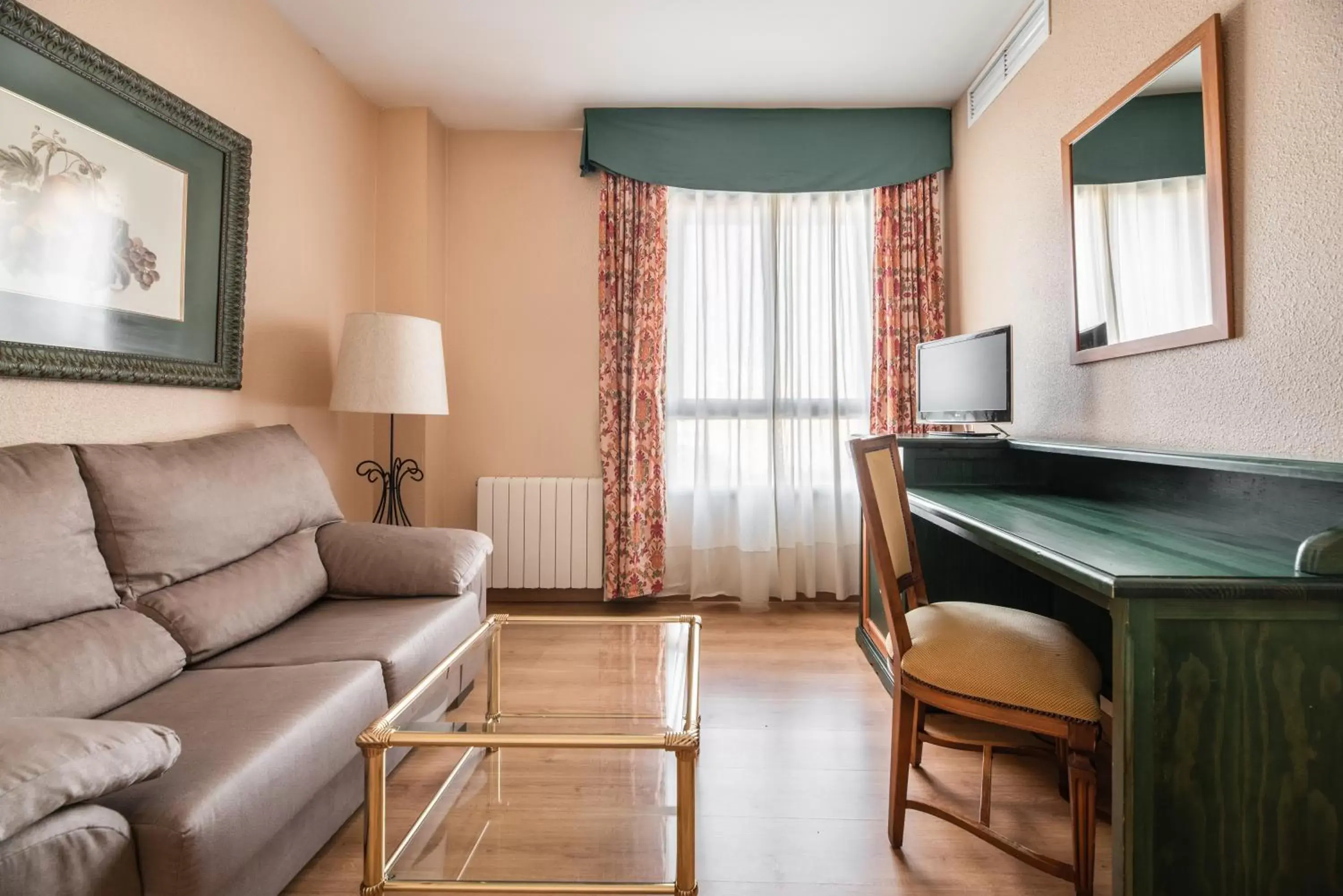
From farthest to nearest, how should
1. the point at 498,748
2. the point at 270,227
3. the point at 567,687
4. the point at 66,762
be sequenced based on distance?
Answer: the point at 270,227, the point at 567,687, the point at 498,748, the point at 66,762

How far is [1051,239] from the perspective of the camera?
2.40 meters

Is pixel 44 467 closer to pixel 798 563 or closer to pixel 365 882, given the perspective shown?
pixel 365 882

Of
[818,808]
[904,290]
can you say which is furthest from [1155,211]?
[818,808]

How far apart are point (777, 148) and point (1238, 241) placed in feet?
7.22

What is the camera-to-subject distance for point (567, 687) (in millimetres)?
2211

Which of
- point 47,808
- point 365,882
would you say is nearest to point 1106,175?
point 365,882

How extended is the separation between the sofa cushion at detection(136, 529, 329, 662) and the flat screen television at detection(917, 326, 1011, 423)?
96.5 inches

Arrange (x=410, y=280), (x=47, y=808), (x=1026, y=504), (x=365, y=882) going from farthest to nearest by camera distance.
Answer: (x=410, y=280) < (x=1026, y=504) < (x=365, y=882) < (x=47, y=808)

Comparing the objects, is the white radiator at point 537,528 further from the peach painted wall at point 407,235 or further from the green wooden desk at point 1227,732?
the green wooden desk at point 1227,732

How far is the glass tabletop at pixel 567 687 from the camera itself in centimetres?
118

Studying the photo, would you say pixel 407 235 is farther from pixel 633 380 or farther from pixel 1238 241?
pixel 1238 241

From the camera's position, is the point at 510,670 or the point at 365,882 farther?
the point at 510,670

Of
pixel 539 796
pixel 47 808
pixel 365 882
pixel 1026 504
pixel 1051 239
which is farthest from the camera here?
pixel 1051 239

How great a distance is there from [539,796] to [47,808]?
799mm
